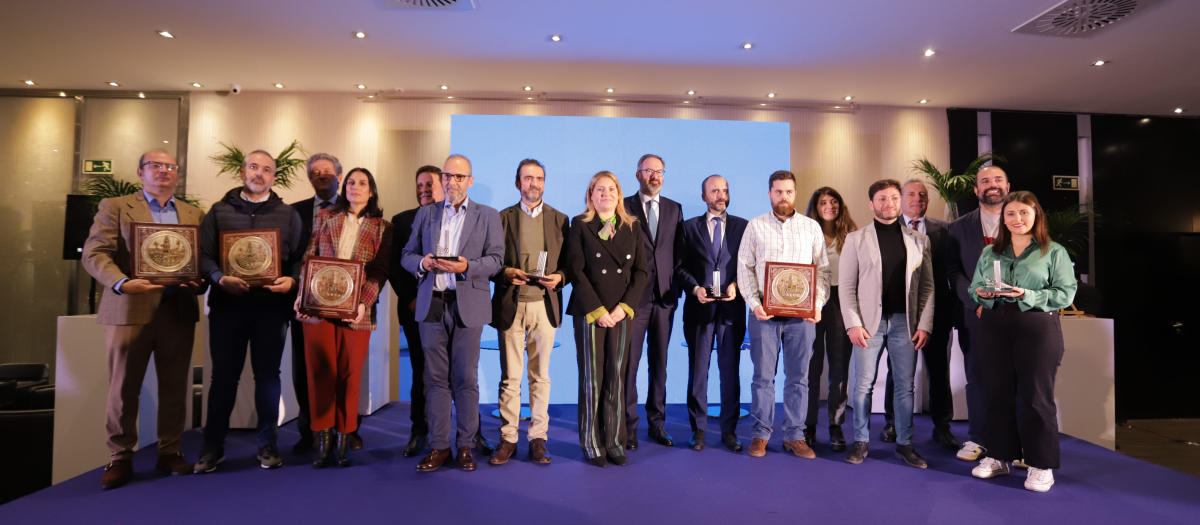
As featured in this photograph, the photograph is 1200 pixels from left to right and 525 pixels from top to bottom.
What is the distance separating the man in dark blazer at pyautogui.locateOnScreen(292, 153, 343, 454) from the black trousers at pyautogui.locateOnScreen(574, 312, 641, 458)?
1502mm

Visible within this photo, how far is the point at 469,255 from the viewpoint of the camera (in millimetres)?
3145

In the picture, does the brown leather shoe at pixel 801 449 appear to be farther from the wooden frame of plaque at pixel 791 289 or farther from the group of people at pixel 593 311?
the wooden frame of plaque at pixel 791 289

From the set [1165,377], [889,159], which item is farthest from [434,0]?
[1165,377]

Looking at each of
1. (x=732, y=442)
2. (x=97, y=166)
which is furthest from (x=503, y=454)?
(x=97, y=166)

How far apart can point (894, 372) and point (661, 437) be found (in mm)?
1484

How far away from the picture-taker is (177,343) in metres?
3.10

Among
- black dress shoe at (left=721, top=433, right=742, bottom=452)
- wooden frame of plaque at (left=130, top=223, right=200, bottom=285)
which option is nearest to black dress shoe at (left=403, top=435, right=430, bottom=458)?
wooden frame of plaque at (left=130, top=223, right=200, bottom=285)

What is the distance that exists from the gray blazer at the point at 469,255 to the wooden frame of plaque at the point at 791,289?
1.59m

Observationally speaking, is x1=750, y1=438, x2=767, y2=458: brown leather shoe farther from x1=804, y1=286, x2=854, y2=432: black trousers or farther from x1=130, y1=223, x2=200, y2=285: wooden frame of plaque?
x1=130, y1=223, x2=200, y2=285: wooden frame of plaque

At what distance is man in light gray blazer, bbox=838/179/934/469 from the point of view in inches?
133

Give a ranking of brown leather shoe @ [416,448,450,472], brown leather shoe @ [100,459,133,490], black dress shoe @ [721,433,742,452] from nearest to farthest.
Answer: brown leather shoe @ [100,459,133,490]
brown leather shoe @ [416,448,450,472]
black dress shoe @ [721,433,742,452]

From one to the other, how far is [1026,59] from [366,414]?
21.0 feet

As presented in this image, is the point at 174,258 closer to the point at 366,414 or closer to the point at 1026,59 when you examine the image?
the point at 366,414

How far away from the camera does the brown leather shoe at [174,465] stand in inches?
119
